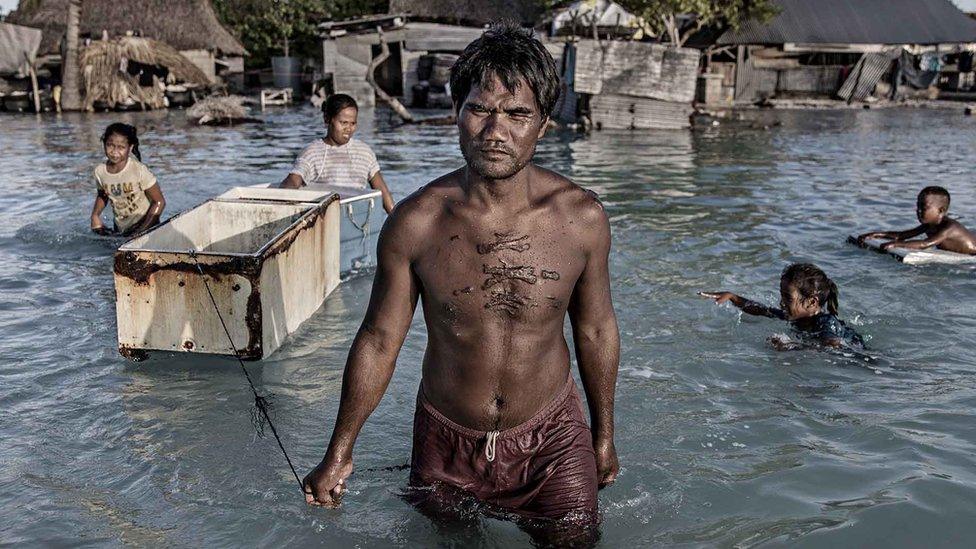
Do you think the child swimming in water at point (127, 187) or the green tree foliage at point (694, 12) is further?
the green tree foliage at point (694, 12)

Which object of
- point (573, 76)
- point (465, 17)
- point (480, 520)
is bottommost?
point (480, 520)

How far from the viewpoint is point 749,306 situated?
680cm

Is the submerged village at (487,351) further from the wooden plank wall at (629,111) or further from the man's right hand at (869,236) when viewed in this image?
the wooden plank wall at (629,111)

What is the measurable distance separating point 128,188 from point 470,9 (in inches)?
1019

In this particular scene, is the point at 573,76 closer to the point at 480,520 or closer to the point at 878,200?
the point at 878,200

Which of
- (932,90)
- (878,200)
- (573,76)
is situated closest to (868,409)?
(878,200)

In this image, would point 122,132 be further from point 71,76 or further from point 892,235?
point 71,76

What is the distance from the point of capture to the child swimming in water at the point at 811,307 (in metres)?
6.16

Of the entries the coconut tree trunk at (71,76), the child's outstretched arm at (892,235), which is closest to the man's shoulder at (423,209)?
the child's outstretched arm at (892,235)

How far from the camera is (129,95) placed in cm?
2992

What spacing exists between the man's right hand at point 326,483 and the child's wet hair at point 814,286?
4411 mm

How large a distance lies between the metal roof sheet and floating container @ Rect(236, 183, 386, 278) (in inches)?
1072

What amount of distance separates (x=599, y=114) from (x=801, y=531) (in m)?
19.5

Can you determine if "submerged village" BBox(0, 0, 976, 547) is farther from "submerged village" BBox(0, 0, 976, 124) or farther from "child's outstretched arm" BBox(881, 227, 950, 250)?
"submerged village" BBox(0, 0, 976, 124)
